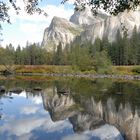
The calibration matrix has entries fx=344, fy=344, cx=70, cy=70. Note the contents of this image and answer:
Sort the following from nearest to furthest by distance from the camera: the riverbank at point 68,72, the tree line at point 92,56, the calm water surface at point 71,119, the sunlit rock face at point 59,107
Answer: the calm water surface at point 71,119 → the sunlit rock face at point 59,107 → the riverbank at point 68,72 → the tree line at point 92,56

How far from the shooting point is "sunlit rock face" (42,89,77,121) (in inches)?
1560

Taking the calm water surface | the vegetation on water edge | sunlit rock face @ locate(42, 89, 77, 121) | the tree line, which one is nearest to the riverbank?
the vegetation on water edge

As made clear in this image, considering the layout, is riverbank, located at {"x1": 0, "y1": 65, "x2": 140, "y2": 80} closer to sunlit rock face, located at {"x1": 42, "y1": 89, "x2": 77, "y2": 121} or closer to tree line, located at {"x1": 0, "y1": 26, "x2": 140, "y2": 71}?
tree line, located at {"x1": 0, "y1": 26, "x2": 140, "y2": 71}

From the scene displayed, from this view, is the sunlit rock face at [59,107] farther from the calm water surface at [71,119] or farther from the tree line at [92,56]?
the tree line at [92,56]

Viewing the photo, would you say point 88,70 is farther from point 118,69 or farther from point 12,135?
point 12,135

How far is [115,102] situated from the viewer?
47.7 m

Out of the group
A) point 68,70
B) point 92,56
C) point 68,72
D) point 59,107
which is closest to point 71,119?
point 59,107

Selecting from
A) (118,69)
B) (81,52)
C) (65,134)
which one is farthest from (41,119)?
(81,52)

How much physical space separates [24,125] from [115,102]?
18.7 meters

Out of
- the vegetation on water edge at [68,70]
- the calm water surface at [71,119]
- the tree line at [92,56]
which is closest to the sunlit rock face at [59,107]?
the calm water surface at [71,119]

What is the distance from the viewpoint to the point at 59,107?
46.1 metres

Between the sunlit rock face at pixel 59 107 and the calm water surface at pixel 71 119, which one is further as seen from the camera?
the sunlit rock face at pixel 59 107

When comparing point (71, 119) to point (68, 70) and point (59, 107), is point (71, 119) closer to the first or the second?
point (59, 107)

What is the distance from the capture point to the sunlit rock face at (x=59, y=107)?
39.6 meters
